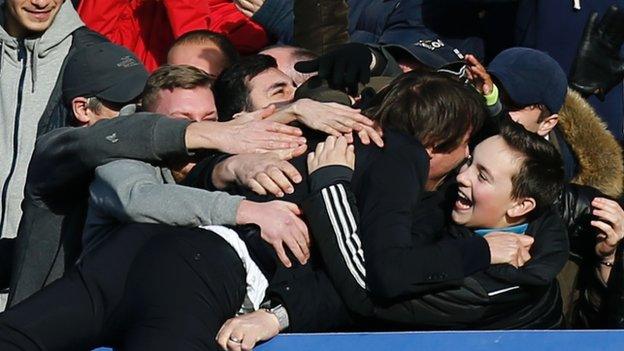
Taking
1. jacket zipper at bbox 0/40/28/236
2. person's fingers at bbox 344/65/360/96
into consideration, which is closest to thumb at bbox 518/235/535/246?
person's fingers at bbox 344/65/360/96

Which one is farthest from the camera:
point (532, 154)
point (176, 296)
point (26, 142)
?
point (26, 142)

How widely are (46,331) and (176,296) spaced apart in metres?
0.40

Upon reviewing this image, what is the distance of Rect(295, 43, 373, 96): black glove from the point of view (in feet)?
15.2

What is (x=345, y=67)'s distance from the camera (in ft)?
15.2

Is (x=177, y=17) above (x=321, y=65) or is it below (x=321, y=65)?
below

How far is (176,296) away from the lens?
3963mm

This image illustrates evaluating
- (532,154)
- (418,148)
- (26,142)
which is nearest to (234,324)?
(418,148)

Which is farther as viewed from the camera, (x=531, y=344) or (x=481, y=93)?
(x=481, y=93)

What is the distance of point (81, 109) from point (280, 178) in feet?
3.92

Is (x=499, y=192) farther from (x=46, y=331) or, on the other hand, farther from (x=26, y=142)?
(x=26, y=142)

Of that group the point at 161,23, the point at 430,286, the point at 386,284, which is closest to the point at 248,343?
the point at 386,284

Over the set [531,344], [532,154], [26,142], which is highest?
[532,154]

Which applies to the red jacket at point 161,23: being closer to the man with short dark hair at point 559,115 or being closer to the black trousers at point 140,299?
the man with short dark hair at point 559,115

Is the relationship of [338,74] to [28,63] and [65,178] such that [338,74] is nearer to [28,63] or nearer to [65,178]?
[65,178]
